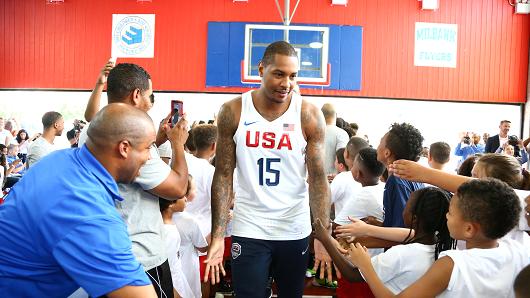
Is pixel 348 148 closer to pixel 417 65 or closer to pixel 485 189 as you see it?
pixel 485 189

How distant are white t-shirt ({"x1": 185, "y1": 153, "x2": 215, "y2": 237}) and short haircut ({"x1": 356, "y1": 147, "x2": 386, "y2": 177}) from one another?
52.9 inches

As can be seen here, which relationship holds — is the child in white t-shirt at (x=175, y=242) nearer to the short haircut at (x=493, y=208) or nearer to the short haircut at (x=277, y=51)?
the short haircut at (x=277, y=51)

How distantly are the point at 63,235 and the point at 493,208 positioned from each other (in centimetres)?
173

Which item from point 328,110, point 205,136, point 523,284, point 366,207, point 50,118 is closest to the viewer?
point 523,284

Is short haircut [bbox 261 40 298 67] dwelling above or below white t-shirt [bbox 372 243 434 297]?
above

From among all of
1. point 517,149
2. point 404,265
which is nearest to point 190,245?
point 404,265

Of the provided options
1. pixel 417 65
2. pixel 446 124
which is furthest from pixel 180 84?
pixel 446 124

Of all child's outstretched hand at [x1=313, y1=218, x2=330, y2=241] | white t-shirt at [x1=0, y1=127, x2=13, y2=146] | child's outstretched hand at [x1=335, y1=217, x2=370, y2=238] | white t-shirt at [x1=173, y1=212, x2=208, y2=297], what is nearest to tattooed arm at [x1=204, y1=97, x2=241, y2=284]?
child's outstretched hand at [x1=313, y1=218, x2=330, y2=241]

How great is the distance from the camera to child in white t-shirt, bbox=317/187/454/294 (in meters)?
2.46

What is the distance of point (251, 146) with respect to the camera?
2959 mm

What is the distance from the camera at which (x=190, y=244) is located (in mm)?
3916

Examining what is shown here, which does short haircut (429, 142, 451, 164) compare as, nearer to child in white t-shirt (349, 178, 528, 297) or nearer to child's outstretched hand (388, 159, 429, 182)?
child's outstretched hand (388, 159, 429, 182)

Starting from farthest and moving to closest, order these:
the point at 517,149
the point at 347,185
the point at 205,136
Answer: the point at 517,149, the point at 205,136, the point at 347,185

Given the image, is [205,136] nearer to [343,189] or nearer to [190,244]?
[190,244]
